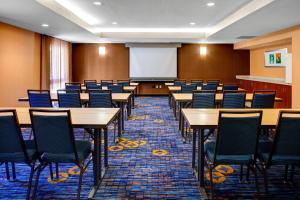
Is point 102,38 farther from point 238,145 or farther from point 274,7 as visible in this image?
point 238,145

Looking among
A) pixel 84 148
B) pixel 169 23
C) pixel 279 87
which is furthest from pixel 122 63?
pixel 84 148

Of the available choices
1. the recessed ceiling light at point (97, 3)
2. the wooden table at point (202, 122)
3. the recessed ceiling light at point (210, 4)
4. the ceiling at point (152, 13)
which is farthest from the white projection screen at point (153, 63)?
the wooden table at point (202, 122)

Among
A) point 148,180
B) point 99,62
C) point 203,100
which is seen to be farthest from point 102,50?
point 148,180

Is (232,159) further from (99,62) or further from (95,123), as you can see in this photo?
(99,62)

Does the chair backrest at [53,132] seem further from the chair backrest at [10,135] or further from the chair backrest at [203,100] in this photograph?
the chair backrest at [203,100]

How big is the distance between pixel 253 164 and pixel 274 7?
Answer: 3.75 m

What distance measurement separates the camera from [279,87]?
353 inches

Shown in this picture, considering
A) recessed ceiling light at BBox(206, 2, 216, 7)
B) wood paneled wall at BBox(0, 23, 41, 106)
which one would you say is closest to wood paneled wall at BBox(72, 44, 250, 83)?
wood paneled wall at BBox(0, 23, 41, 106)

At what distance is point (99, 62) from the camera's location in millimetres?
14016

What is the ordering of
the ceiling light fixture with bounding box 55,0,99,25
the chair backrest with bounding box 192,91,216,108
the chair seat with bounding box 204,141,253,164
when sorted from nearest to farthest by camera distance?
the chair seat with bounding box 204,141,253,164, the chair backrest with bounding box 192,91,216,108, the ceiling light fixture with bounding box 55,0,99,25

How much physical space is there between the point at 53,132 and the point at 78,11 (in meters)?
5.63

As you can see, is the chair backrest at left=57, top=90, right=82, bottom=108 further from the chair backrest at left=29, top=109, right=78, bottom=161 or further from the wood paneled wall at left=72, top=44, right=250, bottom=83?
the wood paneled wall at left=72, top=44, right=250, bottom=83

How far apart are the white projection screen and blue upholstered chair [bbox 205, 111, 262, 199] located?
11113 millimetres

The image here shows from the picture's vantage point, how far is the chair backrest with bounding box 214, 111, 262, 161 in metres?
2.63
